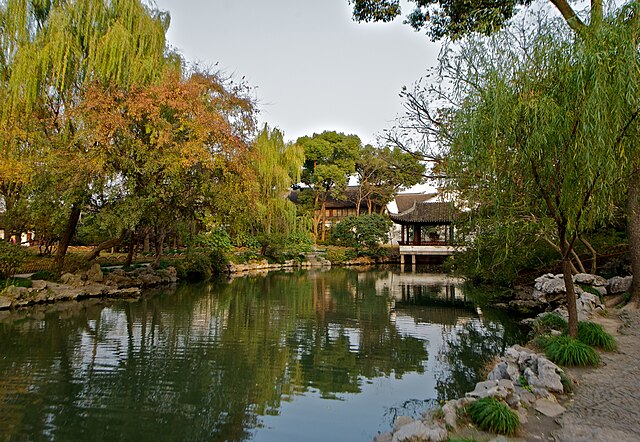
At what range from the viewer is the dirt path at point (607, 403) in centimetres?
290

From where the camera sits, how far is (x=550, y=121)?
13.0 feet

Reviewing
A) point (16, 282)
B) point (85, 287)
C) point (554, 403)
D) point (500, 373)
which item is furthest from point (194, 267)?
point (554, 403)

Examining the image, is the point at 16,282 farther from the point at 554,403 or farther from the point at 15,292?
the point at 554,403

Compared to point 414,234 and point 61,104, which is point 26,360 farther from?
point 414,234

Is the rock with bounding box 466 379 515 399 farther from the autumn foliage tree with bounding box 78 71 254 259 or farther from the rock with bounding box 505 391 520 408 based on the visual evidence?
the autumn foliage tree with bounding box 78 71 254 259

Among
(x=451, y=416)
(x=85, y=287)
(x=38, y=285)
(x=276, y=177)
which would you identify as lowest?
(x=451, y=416)

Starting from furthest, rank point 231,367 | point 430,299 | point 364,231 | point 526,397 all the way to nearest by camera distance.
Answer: point 364,231, point 430,299, point 231,367, point 526,397

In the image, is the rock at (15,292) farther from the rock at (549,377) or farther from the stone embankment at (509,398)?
the rock at (549,377)

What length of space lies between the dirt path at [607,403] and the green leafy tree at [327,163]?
23.7 meters

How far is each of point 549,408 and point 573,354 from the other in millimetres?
1350

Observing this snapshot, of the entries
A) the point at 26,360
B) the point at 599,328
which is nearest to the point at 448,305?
the point at 599,328

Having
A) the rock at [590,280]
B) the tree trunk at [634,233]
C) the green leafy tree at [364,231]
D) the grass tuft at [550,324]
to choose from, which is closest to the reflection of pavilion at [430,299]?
the rock at [590,280]

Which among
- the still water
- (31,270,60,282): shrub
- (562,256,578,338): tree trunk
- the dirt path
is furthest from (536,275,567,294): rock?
(31,270,60,282): shrub

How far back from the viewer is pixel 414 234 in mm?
26094
